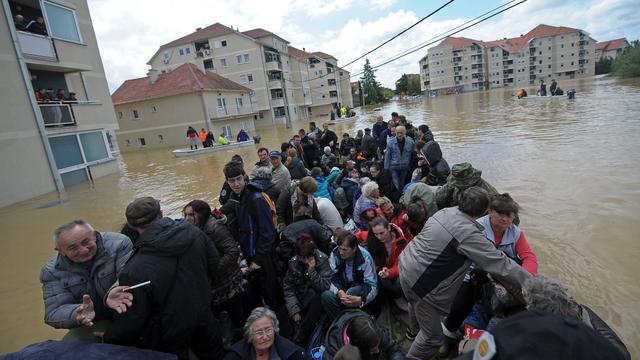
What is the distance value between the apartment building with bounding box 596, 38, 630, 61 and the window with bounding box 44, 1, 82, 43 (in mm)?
126161

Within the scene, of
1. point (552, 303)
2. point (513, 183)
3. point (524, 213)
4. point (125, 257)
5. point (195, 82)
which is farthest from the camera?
point (195, 82)

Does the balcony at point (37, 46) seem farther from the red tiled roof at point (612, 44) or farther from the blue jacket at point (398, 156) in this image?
the red tiled roof at point (612, 44)

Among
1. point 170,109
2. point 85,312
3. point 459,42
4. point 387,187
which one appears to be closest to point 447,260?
point 85,312

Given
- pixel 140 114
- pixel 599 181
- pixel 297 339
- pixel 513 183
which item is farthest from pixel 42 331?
pixel 140 114

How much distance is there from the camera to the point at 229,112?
34.0 meters

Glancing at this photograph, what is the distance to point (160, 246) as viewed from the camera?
2201 mm

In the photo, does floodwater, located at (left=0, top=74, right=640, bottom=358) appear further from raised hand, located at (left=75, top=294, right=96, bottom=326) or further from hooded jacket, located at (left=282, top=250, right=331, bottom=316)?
raised hand, located at (left=75, top=294, right=96, bottom=326)

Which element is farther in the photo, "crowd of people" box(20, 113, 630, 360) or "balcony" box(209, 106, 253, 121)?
"balcony" box(209, 106, 253, 121)

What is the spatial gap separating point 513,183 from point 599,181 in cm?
199

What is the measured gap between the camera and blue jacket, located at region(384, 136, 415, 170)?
673cm

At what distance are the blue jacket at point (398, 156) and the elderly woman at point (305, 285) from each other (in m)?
3.77

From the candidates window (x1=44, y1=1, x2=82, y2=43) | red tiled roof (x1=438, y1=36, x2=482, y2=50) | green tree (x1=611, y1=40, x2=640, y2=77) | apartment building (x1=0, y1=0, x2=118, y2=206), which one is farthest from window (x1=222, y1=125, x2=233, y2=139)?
red tiled roof (x1=438, y1=36, x2=482, y2=50)

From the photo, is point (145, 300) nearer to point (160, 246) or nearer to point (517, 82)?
point (160, 246)

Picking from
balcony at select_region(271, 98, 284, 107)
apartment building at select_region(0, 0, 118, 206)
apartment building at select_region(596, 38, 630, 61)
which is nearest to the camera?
apartment building at select_region(0, 0, 118, 206)
